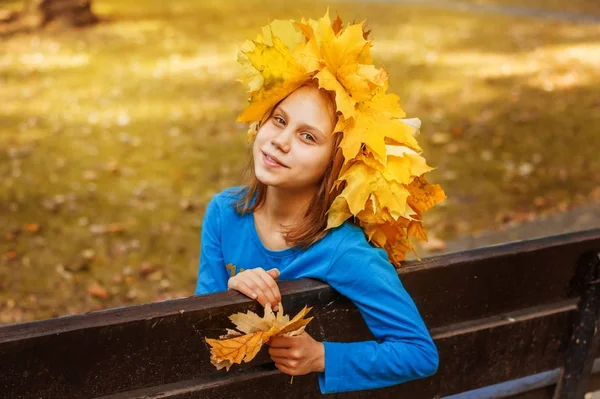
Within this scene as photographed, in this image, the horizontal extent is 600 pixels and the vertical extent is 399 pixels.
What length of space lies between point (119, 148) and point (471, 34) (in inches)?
306

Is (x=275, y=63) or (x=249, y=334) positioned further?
(x=275, y=63)

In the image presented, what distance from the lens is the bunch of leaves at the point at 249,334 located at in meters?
1.89

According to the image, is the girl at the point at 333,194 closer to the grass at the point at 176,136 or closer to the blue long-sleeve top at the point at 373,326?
the blue long-sleeve top at the point at 373,326

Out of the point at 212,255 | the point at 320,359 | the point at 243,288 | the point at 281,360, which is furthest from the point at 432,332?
the point at 212,255

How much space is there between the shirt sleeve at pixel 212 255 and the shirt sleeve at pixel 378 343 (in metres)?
0.71

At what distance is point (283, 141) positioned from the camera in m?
2.38

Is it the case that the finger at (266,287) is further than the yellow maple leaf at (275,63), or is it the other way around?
the yellow maple leaf at (275,63)

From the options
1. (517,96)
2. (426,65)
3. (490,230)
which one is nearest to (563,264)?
(490,230)

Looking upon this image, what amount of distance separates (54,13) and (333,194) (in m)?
12.5

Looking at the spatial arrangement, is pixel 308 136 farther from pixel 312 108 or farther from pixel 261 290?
pixel 261 290

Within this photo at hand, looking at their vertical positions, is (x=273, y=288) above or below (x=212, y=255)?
above

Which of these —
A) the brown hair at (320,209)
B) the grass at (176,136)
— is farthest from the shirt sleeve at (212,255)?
the grass at (176,136)

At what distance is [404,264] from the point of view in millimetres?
2322

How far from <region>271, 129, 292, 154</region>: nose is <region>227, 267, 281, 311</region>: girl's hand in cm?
46
